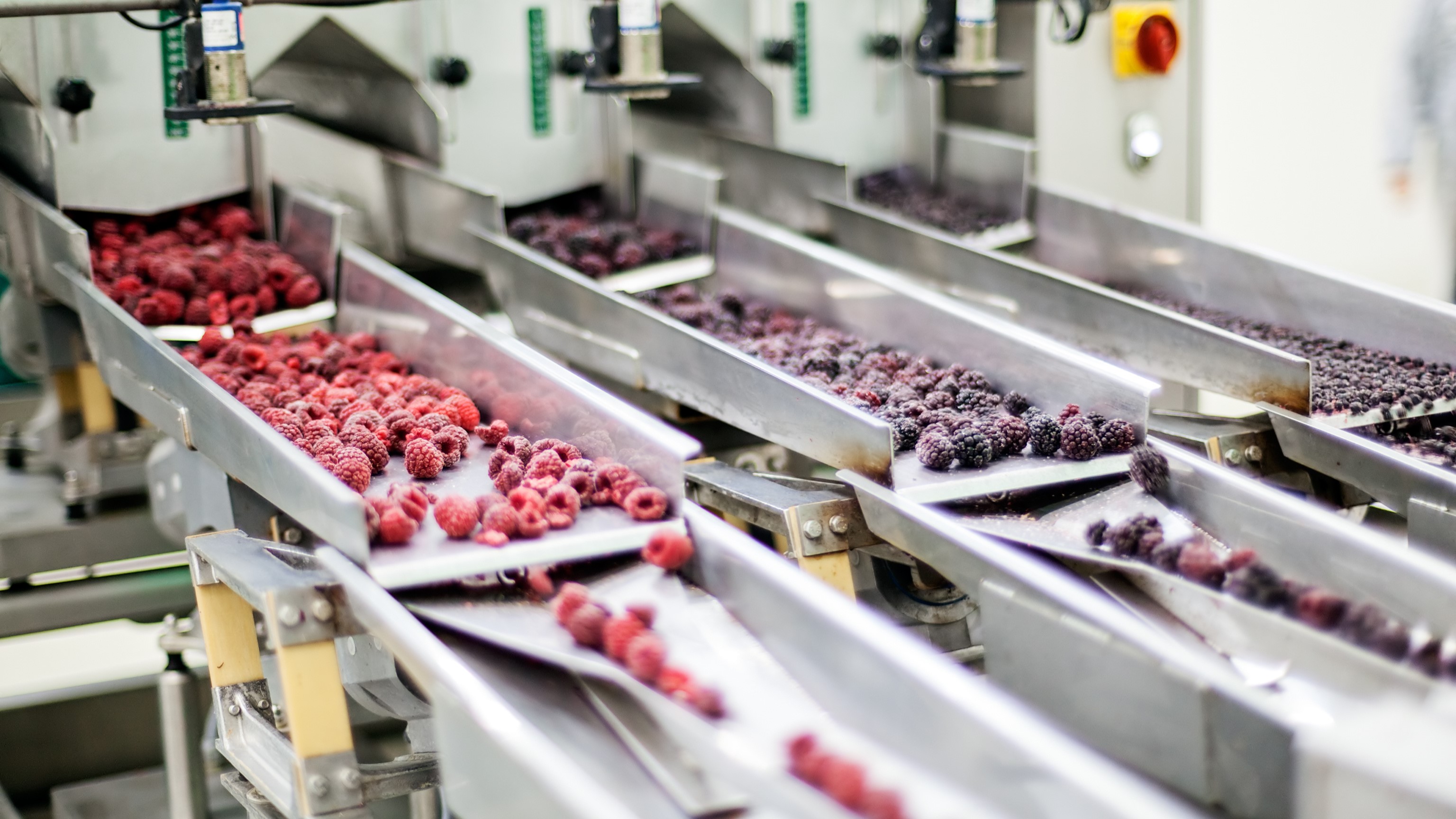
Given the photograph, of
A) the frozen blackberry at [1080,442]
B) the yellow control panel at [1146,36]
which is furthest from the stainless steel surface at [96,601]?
the yellow control panel at [1146,36]

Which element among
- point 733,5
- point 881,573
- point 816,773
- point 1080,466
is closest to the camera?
point 816,773

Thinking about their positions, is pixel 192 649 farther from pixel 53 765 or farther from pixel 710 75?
pixel 710 75

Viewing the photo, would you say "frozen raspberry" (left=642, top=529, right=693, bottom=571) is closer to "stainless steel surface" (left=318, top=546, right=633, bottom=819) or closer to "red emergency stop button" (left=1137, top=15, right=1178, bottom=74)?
"stainless steel surface" (left=318, top=546, right=633, bottom=819)

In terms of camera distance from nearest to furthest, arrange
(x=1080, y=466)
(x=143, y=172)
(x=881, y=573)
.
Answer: (x=1080, y=466), (x=881, y=573), (x=143, y=172)

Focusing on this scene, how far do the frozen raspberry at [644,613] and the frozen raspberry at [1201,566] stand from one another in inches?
24.7

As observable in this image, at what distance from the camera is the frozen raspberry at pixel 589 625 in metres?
1.52

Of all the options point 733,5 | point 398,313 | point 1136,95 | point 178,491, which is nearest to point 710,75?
point 733,5

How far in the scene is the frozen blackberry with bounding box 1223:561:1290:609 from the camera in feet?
5.07

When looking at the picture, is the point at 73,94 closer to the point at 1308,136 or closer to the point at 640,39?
the point at 640,39

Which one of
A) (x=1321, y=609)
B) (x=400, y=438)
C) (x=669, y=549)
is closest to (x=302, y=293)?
(x=400, y=438)

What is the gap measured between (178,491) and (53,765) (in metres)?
0.96

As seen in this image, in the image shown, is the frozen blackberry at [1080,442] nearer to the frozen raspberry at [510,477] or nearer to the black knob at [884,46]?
the frozen raspberry at [510,477]

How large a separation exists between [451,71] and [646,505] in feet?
5.42

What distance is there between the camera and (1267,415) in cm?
231
